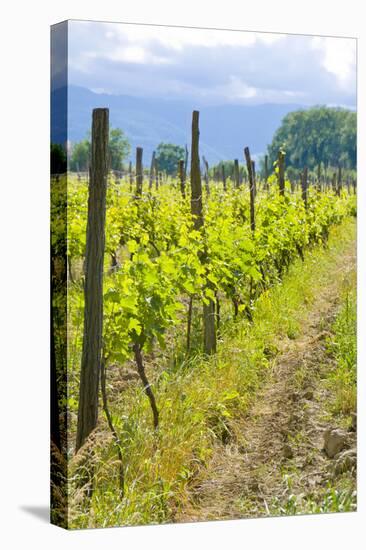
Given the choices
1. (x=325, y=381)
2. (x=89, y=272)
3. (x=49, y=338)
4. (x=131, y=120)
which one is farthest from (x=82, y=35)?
(x=325, y=381)

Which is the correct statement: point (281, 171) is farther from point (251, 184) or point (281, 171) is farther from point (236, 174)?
point (236, 174)

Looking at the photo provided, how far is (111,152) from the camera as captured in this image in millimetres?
5617

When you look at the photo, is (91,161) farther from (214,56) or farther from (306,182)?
(306,182)

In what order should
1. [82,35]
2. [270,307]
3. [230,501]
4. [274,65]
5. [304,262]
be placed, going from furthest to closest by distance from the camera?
[304,262]
[270,307]
[274,65]
[230,501]
[82,35]

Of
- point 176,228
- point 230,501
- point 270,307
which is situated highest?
point 176,228

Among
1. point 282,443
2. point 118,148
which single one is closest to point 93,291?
point 118,148

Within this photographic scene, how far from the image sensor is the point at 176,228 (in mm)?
6410

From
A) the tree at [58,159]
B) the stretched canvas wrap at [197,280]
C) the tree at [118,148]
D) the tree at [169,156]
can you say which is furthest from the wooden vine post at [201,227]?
the tree at [58,159]

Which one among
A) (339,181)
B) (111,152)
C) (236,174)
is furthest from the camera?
(339,181)

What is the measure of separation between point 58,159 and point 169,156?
830 mm

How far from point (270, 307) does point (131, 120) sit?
162 cm

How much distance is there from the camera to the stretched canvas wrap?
5.39 m

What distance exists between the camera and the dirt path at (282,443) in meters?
5.79

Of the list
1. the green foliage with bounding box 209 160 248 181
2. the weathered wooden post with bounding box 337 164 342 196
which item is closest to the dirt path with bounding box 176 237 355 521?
the weathered wooden post with bounding box 337 164 342 196
